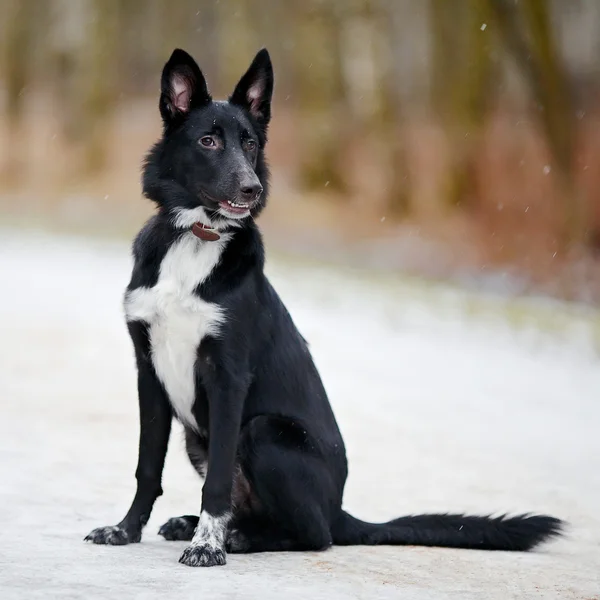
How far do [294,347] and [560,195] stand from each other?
9.28 meters

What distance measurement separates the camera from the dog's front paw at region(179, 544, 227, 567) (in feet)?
12.1

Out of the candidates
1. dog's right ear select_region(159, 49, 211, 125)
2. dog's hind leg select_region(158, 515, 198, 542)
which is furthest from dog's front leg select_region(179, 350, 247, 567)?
dog's right ear select_region(159, 49, 211, 125)

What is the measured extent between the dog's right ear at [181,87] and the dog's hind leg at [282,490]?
1.25 meters

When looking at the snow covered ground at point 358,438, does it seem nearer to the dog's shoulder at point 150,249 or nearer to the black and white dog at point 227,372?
the black and white dog at point 227,372

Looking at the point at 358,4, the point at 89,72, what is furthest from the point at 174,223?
the point at 89,72

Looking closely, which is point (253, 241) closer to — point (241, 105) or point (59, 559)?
point (241, 105)

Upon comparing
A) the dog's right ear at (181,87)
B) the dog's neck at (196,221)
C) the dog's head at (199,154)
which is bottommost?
the dog's neck at (196,221)

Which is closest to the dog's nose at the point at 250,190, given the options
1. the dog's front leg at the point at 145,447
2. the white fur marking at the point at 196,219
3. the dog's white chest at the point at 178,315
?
the white fur marking at the point at 196,219

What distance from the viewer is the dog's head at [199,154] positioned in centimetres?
409

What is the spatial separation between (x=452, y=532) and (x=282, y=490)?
775 mm

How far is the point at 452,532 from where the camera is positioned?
430 cm

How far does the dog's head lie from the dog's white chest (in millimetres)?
220

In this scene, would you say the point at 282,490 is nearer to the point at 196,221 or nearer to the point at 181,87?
the point at 196,221

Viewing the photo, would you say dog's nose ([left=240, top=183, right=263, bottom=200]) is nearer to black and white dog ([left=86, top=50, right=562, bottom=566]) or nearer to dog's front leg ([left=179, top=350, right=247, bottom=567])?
black and white dog ([left=86, top=50, right=562, bottom=566])
